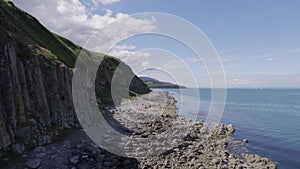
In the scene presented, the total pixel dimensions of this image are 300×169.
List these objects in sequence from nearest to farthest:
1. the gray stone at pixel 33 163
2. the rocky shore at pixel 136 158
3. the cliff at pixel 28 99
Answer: the gray stone at pixel 33 163 → the rocky shore at pixel 136 158 → the cliff at pixel 28 99

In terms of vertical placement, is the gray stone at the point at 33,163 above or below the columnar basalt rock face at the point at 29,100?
below

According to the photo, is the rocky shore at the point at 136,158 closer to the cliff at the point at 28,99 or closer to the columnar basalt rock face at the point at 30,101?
the cliff at the point at 28,99

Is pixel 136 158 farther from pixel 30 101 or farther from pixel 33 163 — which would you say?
pixel 30 101

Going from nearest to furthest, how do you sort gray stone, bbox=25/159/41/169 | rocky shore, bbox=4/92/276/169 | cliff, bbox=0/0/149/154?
gray stone, bbox=25/159/41/169 < rocky shore, bbox=4/92/276/169 < cliff, bbox=0/0/149/154

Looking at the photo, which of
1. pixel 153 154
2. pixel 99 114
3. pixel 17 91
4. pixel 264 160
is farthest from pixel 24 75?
pixel 264 160

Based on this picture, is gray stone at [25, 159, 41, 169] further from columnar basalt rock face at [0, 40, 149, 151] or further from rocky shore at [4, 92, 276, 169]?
columnar basalt rock face at [0, 40, 149, 151]

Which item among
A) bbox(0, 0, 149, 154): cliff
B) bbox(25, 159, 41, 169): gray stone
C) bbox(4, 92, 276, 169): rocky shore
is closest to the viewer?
bbox(25, 159, 41, 169): gray stone

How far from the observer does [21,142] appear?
64.2 feet

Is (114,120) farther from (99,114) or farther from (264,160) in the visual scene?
(264,160)

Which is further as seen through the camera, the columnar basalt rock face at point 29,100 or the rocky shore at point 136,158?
the columnar basalt rock face at point 29,100

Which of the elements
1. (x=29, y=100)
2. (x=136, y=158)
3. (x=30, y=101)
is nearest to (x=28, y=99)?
(x=29, y=100)

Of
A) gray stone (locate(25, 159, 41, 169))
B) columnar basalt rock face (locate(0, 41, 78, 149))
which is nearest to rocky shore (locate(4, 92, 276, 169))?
gray stone (locate(25, 159, 41, 169))

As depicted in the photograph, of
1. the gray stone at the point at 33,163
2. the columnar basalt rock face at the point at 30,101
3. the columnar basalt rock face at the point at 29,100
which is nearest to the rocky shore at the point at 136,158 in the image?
the gray stone at the point at 33,163

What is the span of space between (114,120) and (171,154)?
1777 centimetres
